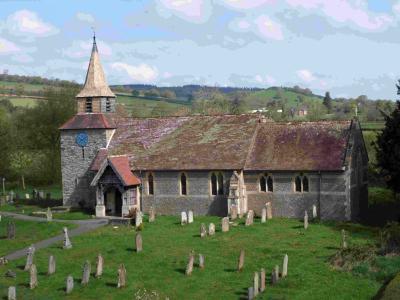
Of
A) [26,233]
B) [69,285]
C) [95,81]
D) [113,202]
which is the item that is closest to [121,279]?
[69,285]

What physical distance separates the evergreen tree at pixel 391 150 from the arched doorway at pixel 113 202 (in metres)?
21.3

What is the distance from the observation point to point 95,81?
2169 inches

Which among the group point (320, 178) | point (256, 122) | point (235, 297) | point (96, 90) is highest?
point (96, 90)

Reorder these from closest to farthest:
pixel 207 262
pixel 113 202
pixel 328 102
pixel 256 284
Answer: pixel 256 284 < pixel 207 262 < pixel 113 202 < pixel 328 102

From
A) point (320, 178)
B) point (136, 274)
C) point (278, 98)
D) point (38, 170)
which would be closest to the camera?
point (136, 274)

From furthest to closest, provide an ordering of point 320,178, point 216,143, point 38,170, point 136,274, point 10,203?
point 38,170 < point 10,203 < point 216,143 < point 320,178 < point 136,274

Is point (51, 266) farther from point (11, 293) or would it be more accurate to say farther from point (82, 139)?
point (82, 139)

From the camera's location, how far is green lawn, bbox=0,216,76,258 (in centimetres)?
3938

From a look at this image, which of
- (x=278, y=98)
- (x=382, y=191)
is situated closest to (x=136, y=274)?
(x=382, y=191)

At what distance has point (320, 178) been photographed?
4519 cm

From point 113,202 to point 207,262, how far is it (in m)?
19.3

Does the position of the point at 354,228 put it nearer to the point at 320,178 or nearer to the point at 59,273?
the point at 320,178

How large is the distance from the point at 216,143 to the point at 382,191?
17500 mm

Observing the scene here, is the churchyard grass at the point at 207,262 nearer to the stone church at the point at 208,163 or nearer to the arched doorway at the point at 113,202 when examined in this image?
the stone church at the point at 208,163
